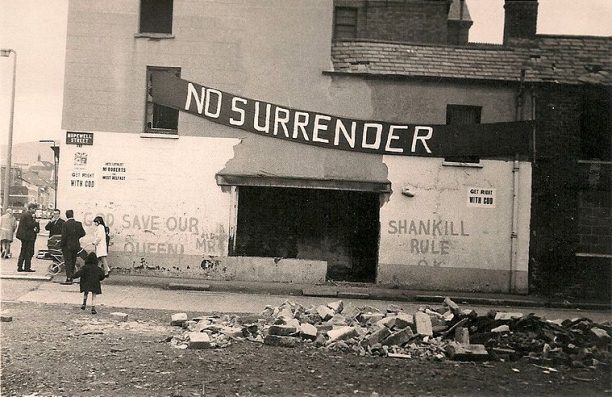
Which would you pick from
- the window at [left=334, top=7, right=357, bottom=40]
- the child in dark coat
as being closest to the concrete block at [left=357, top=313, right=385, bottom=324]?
the child in dark coat

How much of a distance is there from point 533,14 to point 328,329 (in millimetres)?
13681

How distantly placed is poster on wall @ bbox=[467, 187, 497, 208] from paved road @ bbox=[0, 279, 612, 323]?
11.2 feet

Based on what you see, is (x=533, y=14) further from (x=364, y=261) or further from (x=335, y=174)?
(x=364, y=261)

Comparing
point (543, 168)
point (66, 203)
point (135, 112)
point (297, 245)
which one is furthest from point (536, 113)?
point (66, 203)

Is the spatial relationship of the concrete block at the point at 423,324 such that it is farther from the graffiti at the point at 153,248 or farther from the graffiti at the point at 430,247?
the graffiti at the point at 153,248

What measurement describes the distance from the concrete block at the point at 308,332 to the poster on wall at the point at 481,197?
30.4ft

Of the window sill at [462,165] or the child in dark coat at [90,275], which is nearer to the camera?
the child in dark coat at [90,275]

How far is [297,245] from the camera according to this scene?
19.4m

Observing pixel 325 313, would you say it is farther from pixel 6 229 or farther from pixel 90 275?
pixel 6 229

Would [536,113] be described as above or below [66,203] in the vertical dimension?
above

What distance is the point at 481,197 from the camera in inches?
676

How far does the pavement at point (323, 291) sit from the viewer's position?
1538 centimetres

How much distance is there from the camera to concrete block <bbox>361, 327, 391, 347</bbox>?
29.4 ft

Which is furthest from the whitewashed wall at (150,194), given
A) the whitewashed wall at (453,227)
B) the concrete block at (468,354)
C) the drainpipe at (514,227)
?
the concrete block at (468,354)
